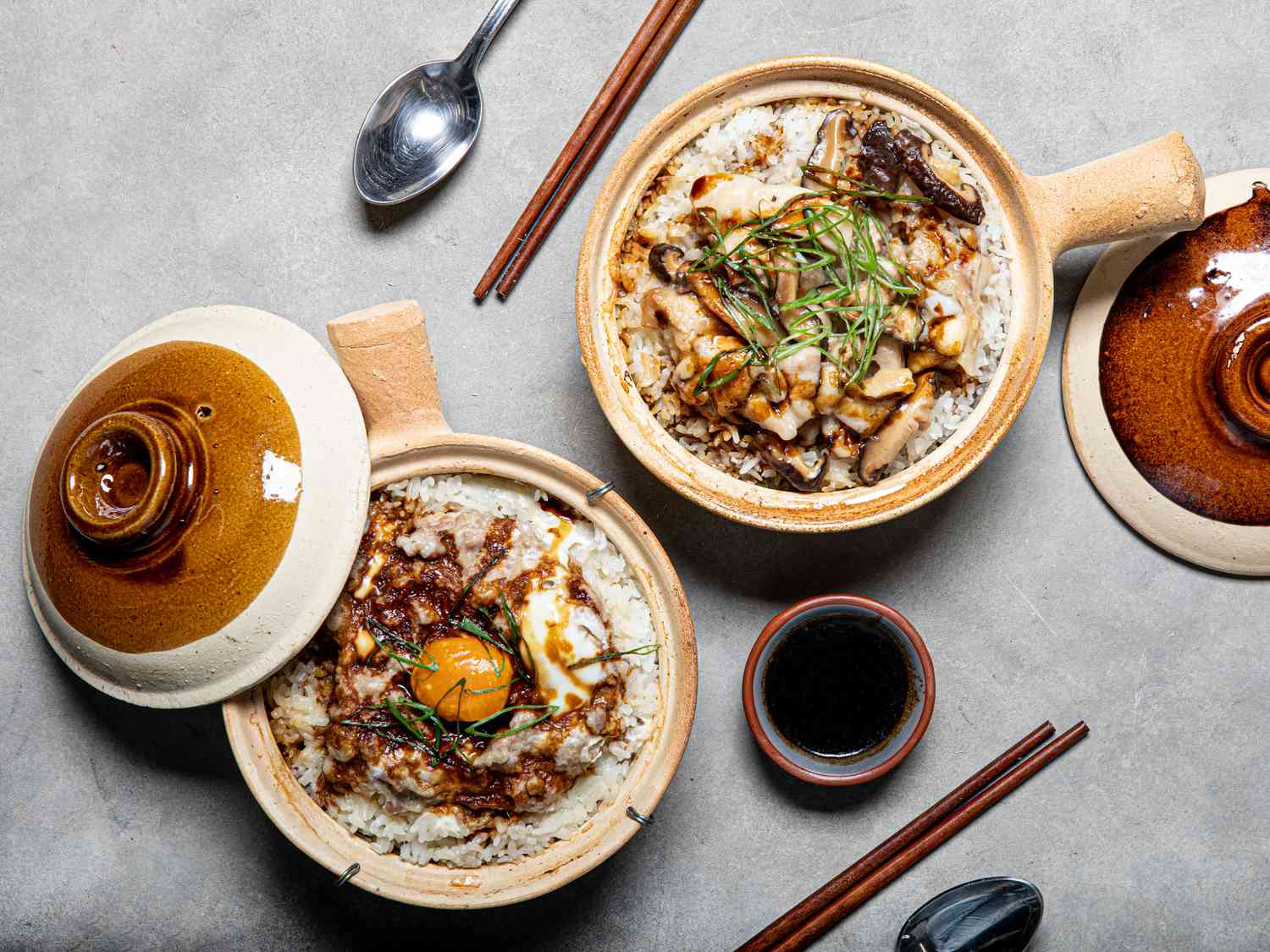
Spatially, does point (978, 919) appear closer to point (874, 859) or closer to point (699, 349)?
point (874, 859)

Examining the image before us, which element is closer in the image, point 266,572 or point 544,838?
point 266,572

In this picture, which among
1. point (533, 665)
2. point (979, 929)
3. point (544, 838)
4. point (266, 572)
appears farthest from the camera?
point (979, 929)

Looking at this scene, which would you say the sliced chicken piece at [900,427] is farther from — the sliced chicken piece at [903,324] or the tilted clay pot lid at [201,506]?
the tilted clay pot lid at [201,506]

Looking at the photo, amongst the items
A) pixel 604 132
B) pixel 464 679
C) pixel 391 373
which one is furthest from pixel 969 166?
pixel 464 679

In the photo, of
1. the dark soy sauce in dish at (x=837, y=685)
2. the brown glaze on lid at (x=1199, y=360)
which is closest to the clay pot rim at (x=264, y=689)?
the dark soy sauce in dish at (x=837, y=685)

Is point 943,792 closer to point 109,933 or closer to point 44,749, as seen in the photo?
point 109,933

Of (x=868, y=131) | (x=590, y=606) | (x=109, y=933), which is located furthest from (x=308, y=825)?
(x=868, y=131)

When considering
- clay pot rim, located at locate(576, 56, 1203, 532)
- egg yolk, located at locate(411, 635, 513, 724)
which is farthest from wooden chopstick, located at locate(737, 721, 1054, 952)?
egg yolk, located at locate(411, 635, 513, 724)

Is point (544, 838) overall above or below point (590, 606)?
below
